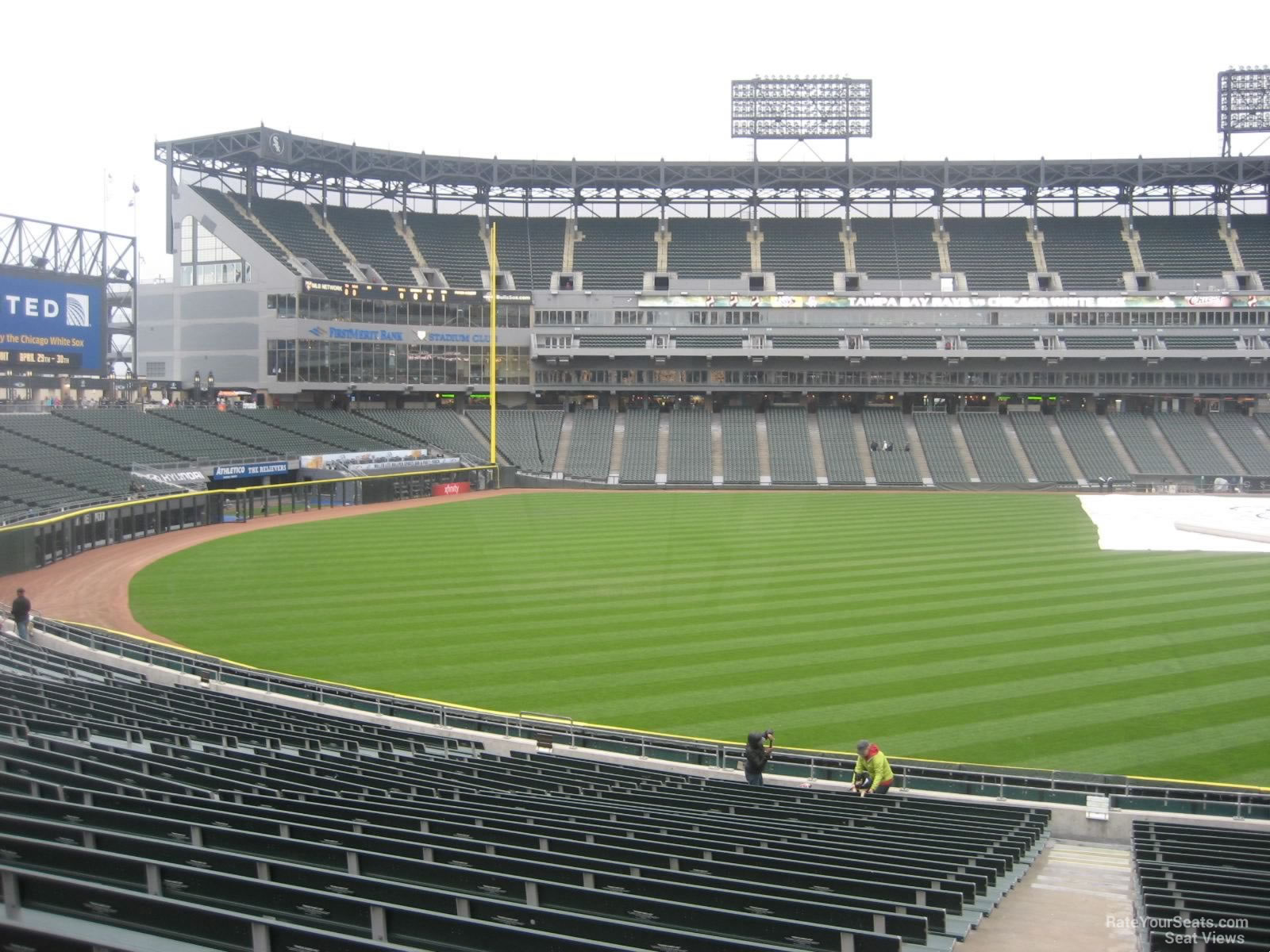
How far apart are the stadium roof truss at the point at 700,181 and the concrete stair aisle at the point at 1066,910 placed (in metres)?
70.2

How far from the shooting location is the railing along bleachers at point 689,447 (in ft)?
230

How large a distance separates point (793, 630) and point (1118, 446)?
55577mm

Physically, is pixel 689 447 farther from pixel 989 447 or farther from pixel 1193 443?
pixel 1193 443

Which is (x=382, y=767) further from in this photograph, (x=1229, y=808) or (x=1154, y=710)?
(x=1154, y=710)

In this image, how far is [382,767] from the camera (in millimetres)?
11883

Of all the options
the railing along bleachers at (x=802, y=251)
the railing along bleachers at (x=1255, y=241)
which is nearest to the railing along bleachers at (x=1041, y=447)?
the railing along bleachers at (x=802, y=251)

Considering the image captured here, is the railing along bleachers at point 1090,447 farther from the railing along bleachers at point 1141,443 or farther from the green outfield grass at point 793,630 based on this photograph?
the green outfield grass at point 793,630

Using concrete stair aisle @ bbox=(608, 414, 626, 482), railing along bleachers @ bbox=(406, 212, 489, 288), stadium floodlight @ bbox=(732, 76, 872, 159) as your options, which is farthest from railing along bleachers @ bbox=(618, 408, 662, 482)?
stadium floodlight @ bbox=(732, 76, 872, 159)

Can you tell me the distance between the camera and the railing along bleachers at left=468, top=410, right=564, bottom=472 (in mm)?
71375

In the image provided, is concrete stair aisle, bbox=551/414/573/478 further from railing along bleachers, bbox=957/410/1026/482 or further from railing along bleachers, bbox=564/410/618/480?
railing along bleachers, bbox=957/410/1026/482

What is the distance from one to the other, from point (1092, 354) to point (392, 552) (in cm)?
5566

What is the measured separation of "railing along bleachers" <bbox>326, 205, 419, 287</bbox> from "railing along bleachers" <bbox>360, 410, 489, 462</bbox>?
31.5ft

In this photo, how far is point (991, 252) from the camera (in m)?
80.1

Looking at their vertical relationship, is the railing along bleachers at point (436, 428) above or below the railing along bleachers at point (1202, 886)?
above
